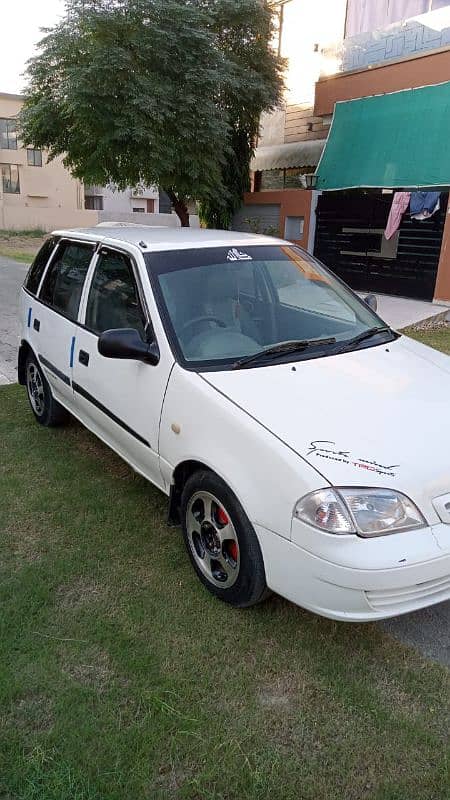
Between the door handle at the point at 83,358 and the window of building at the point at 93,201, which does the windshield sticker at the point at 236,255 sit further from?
the window of building at the point at 93,201

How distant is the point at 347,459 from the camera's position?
7.73 feet

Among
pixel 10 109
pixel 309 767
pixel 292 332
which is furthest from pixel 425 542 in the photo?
pixel 10 109

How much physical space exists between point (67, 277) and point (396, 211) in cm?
1015

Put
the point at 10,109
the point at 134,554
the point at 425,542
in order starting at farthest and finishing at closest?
the point at 10,109
the point at 134,554
the point at 425,542

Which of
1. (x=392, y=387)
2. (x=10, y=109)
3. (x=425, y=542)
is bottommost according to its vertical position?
(x=425, y=542)

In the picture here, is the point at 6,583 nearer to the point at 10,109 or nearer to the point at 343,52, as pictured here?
the point at 343,52

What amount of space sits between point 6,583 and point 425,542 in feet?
6.78

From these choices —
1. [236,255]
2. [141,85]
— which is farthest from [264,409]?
[141,85]

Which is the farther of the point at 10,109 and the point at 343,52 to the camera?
the point at 10,109

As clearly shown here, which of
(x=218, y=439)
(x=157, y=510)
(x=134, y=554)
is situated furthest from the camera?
(x=157, y=510)

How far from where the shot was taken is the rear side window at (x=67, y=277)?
4141 mm

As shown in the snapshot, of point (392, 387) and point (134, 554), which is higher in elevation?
point (392, 387)

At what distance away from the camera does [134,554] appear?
3311mm

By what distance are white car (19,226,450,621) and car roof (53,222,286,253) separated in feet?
0.07
